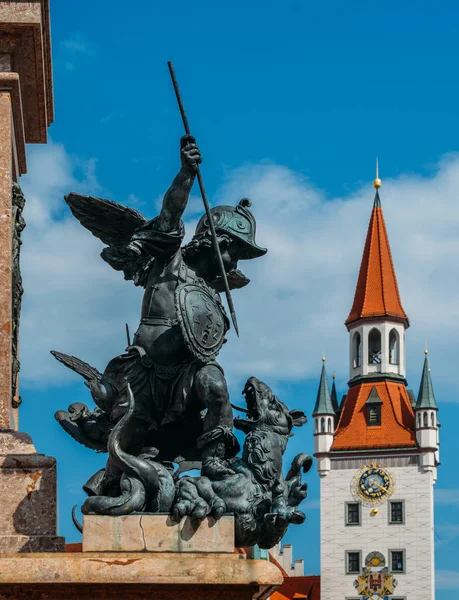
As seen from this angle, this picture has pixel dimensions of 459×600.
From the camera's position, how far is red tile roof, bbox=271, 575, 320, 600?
10838 centimetres

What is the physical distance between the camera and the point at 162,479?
8086 millimetres

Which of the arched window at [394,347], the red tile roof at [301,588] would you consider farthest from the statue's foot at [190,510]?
the arched window at [394,347]

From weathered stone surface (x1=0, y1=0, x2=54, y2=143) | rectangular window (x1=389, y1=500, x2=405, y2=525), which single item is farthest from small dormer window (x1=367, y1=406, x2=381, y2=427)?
weathered stone surface (x1=0, y1=0, x2=54, y2=143)

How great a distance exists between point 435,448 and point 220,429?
361 ft

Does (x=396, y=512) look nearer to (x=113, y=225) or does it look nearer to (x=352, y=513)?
(x=352, y=513)

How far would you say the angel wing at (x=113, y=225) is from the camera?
356 inches

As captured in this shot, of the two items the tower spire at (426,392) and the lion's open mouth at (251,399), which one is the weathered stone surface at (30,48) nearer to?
the lion's open mouth at (251,399)

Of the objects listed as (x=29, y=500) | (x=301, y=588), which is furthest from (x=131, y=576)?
(x=301, y=588)

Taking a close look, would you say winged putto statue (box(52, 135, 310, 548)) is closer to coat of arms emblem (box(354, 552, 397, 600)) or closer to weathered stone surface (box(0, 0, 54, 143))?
weathered stone surface (box(0, 0, 54, 143))

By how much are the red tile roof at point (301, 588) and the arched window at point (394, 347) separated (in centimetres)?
1900

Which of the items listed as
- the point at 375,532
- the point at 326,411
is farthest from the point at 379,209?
the point at 375,532

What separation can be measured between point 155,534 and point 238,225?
2.10 meters

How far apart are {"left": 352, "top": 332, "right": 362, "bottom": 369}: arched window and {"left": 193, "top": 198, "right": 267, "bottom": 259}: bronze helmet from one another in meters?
115

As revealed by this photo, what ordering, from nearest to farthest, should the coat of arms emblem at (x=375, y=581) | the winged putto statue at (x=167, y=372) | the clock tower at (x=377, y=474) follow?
the winged putto statue at (x=167, y=372)
the coat of arms emblem at (x=375, y=581)
the clock tower at (x=377, y=474)
